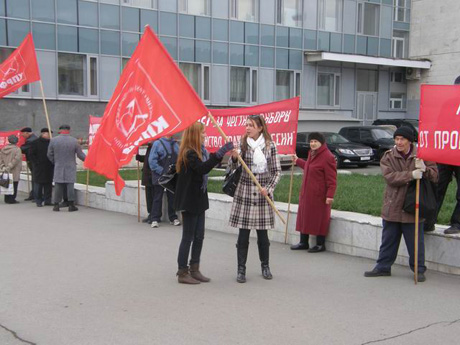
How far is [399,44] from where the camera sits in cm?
3825

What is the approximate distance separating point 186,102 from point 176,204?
112 cm

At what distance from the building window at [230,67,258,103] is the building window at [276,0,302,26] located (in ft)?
11.1

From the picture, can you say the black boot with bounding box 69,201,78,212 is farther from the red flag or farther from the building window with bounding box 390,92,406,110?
the building window with bounding box 390,92,406,110

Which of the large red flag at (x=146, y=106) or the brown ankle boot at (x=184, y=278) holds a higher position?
the large red flag at (x=146, y=106)

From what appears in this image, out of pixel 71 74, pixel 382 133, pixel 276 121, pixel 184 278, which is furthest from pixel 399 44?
pixel 184 278

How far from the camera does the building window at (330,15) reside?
3319cm

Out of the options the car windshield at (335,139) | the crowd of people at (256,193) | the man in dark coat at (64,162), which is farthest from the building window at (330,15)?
the crowd of people at (256,193)

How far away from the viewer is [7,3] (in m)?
24.1

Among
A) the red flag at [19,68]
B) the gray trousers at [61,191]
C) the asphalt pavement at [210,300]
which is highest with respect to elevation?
the red flag at [19,68]

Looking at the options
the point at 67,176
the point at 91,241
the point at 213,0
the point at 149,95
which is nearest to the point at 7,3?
the point at 213,0

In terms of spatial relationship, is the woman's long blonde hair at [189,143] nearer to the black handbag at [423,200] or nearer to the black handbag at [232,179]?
the black handbag at [232,179]

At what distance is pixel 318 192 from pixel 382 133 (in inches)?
709

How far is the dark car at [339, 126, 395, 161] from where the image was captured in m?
24.1

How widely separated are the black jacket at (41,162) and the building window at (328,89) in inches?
894
